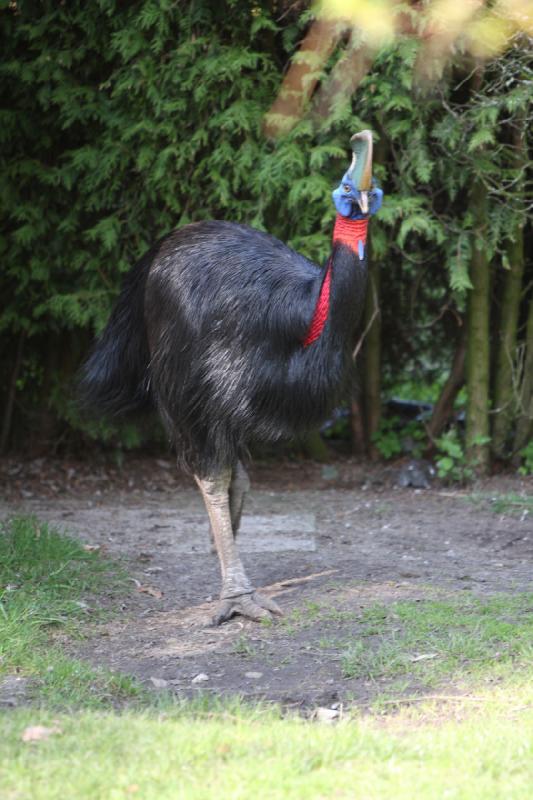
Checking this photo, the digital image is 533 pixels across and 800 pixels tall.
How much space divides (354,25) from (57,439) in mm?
3377

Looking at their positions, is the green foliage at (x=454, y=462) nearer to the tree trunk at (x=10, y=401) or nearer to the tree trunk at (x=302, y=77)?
the tree trunk at (x=302, y=77)

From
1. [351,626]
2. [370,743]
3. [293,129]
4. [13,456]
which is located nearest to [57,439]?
[13,456]

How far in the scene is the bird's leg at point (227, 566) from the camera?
173 inches

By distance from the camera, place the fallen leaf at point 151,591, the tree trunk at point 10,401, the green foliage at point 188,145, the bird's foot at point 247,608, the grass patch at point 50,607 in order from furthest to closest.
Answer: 1. the tree trunk at point 10,401
2. the green foliage at point 188,145
3. the fallen leaf at point 151,591
4. the bird's foot at point 247,608
5. the grass patch at point 50,607

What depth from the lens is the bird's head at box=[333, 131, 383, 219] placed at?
398 cm

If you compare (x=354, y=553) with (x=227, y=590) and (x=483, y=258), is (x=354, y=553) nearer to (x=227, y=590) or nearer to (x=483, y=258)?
(x=227, y=590)

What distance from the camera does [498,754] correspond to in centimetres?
294

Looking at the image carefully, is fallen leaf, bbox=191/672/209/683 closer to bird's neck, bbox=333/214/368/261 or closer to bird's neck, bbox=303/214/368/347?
bird's neck, bbox=303/214/368/347

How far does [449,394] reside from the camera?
288 inches

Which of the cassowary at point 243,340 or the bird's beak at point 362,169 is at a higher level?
the bird's beak at point 362,169

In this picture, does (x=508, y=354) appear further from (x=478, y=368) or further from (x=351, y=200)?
(x=351, y=200)

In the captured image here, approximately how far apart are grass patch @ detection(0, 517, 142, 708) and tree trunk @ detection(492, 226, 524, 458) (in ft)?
9.15

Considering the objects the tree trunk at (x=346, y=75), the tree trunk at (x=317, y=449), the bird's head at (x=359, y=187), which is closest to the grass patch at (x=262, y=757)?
the bird's head at (x=359, y=187)

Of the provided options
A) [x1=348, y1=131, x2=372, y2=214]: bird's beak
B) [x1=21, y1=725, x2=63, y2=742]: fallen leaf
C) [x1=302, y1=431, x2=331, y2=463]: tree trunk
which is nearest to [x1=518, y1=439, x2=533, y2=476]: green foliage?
[x1=302, y1=431, x2=331, y2=463]: tree trunk
